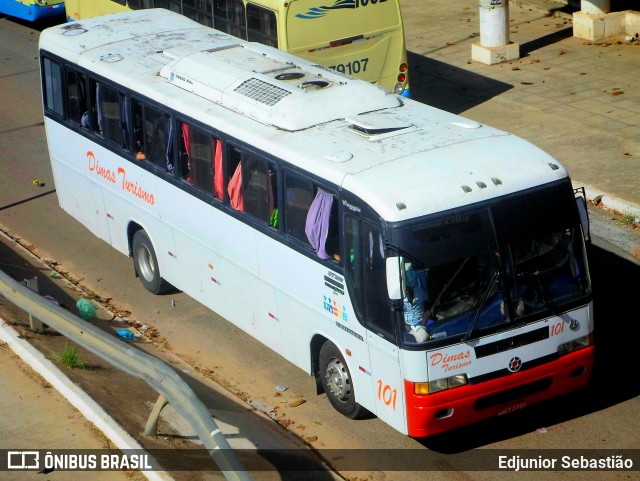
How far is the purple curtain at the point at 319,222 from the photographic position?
31.9ft

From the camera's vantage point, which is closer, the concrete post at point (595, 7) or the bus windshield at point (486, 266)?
the bus windshield at point (486, 266)

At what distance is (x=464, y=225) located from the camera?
891 centimetres

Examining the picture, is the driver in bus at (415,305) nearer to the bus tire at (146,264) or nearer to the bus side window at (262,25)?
the bus tire at (146,264)

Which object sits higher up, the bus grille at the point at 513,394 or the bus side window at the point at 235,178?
the bus side window at the point at 235,178

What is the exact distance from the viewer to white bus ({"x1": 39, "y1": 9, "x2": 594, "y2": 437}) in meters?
8.94

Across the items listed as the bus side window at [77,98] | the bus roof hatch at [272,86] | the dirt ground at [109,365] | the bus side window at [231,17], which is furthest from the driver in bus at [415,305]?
the bus side window at [231,17]

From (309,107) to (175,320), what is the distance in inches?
137

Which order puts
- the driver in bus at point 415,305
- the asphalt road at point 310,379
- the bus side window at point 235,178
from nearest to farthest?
1. the driver in bus at point 415,305
2. the asphalt road at point 310,379
3. the bus side window at point 235,178

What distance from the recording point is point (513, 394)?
9406 mm

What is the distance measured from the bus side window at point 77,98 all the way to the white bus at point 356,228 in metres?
0.46

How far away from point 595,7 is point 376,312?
14.9 meters

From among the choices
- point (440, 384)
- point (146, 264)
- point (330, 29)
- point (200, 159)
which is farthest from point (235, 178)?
point (330, 29)

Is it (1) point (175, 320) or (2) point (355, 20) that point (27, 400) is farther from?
(2) point (355, 20)

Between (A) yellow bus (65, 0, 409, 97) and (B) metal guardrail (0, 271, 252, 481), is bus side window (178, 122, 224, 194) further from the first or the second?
(A) yellow bus (65, 0, 409, 97)
